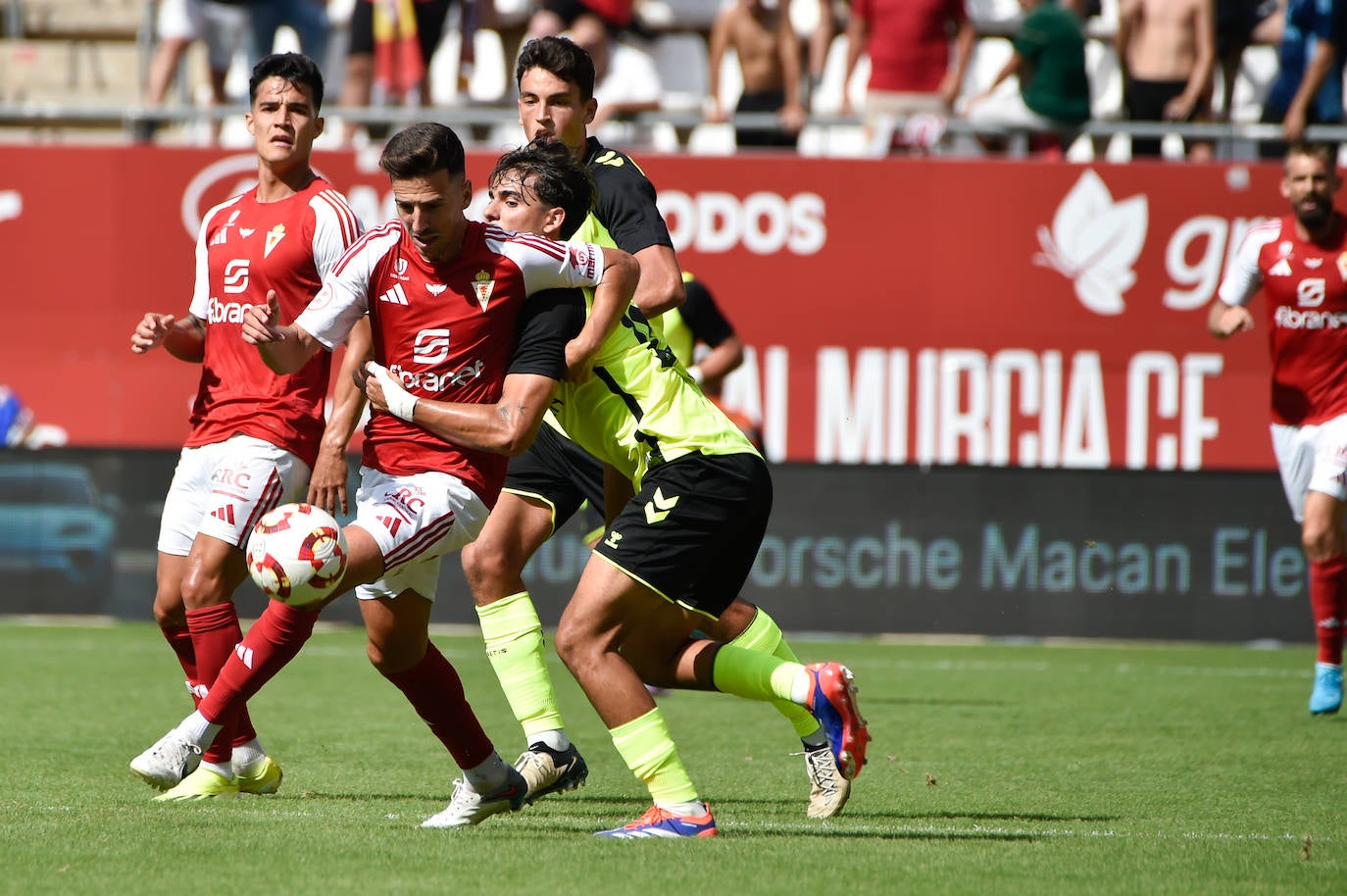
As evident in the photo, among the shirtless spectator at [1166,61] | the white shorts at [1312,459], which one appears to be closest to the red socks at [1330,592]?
the white shorts at [1312,459]

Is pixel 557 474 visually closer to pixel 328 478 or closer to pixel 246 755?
pixel 328 478

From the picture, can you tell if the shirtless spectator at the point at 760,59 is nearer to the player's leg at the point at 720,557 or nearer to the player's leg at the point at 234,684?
the player's leg at the point at 720,557

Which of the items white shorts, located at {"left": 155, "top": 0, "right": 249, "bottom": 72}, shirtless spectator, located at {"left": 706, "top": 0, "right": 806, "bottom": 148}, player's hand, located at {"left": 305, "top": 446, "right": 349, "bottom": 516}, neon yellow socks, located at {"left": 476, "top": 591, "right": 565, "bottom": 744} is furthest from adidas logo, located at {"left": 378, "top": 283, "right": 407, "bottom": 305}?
white shorts, located at {"left": 155, "top": 0, "right": 249, "bottom": 72}

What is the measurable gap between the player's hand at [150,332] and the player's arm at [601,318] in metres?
1.56

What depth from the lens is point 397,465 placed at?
5.32 metres

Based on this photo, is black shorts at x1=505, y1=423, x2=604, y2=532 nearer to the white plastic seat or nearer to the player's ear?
the player's ear

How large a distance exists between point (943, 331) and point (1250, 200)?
2.83 metres

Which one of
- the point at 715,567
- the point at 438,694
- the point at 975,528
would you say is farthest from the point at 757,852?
the point at 975,528

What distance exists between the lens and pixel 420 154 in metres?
5.09

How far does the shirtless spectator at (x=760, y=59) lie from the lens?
15.4m

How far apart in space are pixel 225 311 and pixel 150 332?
32 cm

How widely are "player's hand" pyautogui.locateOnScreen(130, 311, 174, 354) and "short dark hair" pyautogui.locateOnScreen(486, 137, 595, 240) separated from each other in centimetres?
130

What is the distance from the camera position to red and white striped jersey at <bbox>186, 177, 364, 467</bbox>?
20.1 feet

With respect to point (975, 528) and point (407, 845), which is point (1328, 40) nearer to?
point (975, 528)
